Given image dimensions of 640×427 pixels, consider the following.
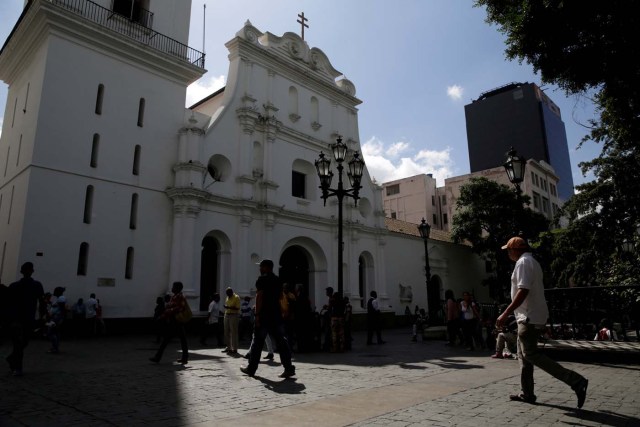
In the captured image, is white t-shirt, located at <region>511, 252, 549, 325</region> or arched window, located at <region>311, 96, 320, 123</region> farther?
arched window, located at <region>311, 96, 320, 123</region>

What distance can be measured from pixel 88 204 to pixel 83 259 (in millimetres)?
2082

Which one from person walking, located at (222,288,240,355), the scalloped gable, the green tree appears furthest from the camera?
the green tree

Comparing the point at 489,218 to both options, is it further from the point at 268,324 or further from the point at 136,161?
the point at 268,324

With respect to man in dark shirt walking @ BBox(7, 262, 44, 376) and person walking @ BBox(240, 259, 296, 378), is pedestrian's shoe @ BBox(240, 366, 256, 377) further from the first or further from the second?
man in dark shirt walking @ BBox(7, 262, 44, 376)

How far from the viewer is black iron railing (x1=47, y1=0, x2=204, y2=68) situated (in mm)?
17188

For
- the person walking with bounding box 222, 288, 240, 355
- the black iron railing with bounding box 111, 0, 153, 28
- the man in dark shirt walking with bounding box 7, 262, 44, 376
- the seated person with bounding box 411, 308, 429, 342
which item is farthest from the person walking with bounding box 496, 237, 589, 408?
the black iron railing with bounding box 111, 0, 153, 28

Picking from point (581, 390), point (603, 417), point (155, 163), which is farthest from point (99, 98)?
point (603, 417)

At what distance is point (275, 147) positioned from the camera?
22547mm

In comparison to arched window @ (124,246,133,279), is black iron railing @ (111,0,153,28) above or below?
above

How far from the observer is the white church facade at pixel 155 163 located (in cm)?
1562

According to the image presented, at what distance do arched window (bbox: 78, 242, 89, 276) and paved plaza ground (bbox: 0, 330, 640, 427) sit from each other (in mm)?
6463

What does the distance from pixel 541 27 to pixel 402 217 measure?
45.8 meters

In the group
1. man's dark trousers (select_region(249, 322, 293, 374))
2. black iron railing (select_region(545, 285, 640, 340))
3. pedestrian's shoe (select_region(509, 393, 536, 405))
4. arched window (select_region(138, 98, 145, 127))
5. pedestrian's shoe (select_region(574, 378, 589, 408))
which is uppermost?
arched window (select_region(138, 98, 145, 127))

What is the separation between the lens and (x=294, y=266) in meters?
23.2
